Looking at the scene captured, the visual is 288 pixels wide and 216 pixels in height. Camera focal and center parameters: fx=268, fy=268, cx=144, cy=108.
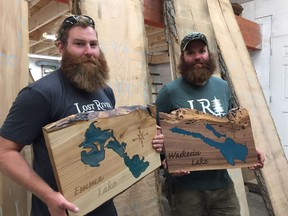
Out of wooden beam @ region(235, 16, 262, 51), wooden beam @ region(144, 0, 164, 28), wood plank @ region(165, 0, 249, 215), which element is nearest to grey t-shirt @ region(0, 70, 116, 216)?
wood plank @ region(165, 0, 249, 215)

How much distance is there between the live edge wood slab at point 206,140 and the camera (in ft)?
3.51

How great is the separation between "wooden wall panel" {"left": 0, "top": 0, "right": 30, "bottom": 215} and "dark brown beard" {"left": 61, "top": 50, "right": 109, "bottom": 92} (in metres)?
0.30

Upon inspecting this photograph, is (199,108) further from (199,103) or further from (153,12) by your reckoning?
(153,12)

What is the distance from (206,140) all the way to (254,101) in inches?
48.9

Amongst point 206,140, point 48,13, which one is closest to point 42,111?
point 206,140

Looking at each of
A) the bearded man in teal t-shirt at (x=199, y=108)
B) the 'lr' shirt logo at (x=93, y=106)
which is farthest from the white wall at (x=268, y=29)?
the 'lr' shirt logo at (x=93, y=106)

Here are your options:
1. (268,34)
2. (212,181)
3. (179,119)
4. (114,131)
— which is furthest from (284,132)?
(114,131)

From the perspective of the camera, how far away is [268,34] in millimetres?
3363

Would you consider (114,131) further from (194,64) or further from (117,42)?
(117,42)

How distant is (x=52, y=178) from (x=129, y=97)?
823 mm

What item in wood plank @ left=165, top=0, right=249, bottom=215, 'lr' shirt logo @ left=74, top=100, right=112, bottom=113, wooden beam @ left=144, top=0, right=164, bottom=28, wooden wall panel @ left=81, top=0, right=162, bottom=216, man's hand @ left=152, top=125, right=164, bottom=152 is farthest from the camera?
wooden beam @ left=144, top=0, right=164, bottom=28

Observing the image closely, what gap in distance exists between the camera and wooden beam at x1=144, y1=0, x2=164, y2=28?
82.8 inches

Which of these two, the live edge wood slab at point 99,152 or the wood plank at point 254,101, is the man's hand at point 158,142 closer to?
the live edge wood slab at point 99,152

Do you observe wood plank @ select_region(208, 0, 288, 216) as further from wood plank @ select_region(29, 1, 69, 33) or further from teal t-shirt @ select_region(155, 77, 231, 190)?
wood plank @ select_region(29, 1, 69, 33)
